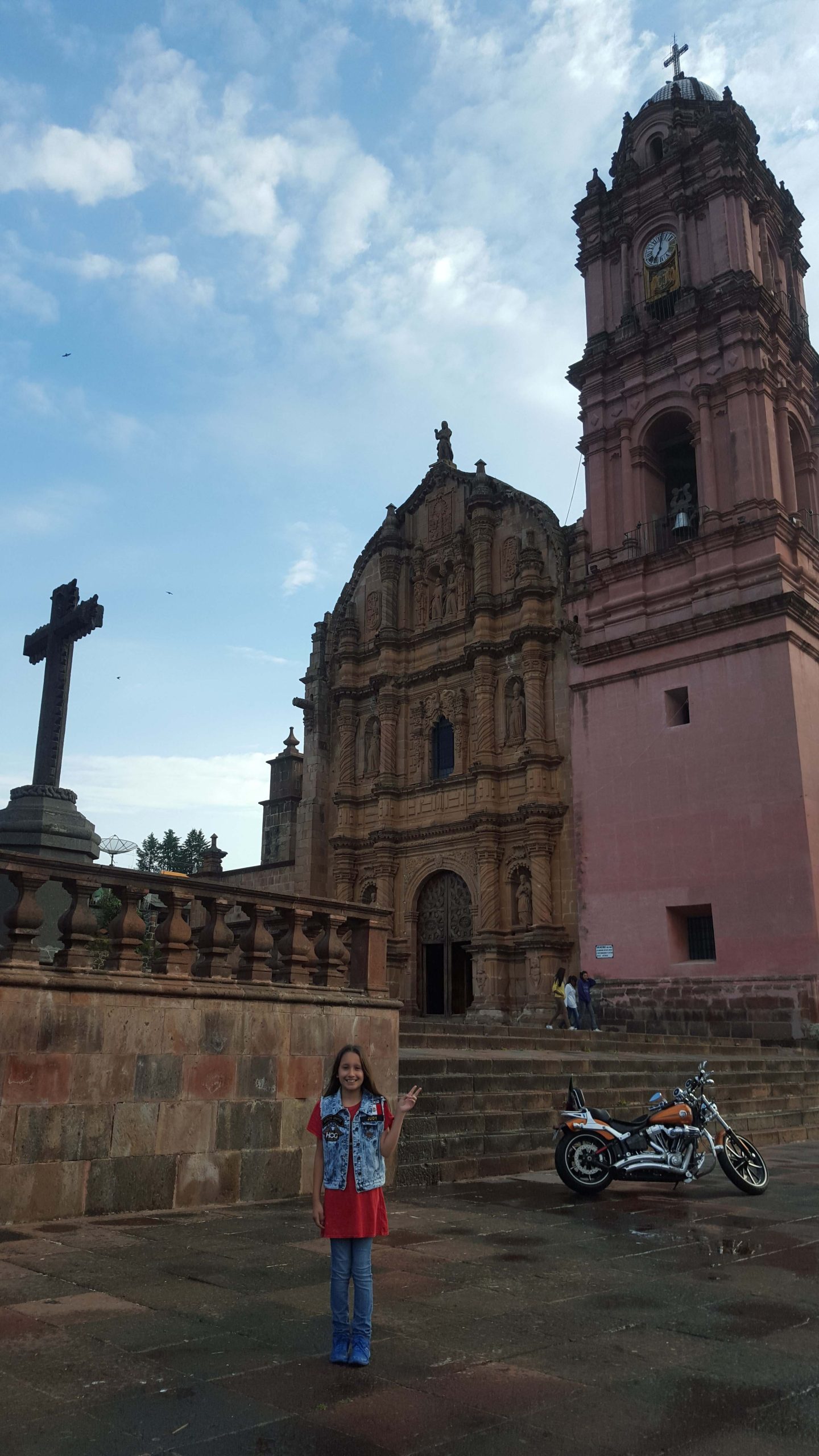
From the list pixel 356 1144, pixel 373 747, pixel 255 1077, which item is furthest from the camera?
pixel 373 747

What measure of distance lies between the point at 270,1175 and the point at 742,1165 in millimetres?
3922

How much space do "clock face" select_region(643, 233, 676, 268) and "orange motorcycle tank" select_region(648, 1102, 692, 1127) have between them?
76.0 ft

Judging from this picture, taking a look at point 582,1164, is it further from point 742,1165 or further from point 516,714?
point 516,714

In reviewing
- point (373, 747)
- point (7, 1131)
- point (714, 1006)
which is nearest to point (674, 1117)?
point (7, 1131)

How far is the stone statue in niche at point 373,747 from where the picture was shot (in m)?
27.8

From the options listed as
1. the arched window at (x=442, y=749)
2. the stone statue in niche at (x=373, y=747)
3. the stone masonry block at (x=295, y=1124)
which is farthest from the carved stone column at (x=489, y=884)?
the stone masonry block at (x=295, y=1124)

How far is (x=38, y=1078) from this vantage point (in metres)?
6.80

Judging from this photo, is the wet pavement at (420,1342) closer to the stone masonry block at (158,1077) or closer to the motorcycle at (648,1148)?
the stone masonry block at (158,1077)

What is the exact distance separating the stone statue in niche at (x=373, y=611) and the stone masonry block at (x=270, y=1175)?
2162cm

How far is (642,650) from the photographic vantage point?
22.9m

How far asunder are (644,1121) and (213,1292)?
4.76 metres

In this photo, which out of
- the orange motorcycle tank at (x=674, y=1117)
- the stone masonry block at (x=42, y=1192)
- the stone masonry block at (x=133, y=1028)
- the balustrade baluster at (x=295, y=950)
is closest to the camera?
the stone masonry block at (x=42, y=1192)

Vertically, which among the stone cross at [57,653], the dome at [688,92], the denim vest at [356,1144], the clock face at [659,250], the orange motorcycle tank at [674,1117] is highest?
the dome at [688,92]

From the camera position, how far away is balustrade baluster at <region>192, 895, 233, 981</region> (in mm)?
8203
